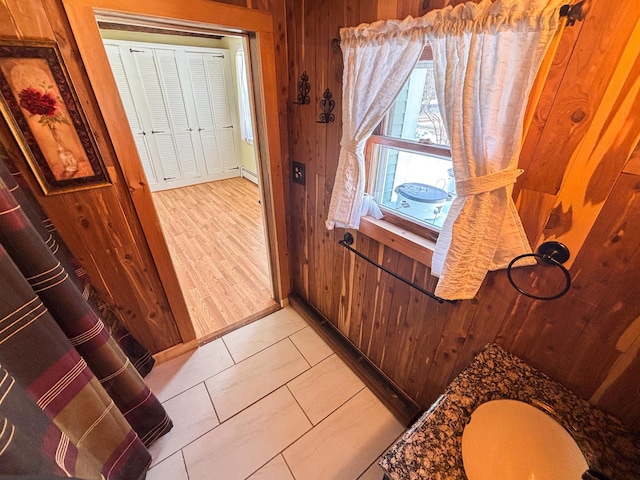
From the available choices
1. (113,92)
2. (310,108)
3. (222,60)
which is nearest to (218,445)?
(113,92)

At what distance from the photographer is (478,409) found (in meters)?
0.84

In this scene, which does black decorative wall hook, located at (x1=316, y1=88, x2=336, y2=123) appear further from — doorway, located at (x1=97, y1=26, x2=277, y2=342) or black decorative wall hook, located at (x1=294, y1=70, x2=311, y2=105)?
doorway, located at (x1=97, y1=26, x2=277, y2=342)

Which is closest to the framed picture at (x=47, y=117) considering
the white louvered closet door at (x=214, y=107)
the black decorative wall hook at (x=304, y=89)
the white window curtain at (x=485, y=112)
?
the black decorative wall hook at (x=304, y=89)

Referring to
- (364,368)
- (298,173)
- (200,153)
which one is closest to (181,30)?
(298,173)

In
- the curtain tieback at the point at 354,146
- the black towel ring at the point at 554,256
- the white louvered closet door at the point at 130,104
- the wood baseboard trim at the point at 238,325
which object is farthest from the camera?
Answer: the white louvered closet door at the point at 130,104

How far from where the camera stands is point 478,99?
Answer: 0.78m

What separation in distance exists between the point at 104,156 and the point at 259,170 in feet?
2.78

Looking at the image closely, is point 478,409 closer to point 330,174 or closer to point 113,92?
point 330,174

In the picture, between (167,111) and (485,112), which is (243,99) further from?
(485,112)

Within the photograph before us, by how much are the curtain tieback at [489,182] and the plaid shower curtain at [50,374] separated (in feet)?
3.95

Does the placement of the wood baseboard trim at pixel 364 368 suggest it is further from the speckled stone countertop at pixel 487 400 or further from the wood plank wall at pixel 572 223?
the speckled stone countertop at pixel 487 400

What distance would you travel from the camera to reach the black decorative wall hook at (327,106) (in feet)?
4.39

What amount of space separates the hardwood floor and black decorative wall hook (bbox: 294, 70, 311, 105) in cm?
164

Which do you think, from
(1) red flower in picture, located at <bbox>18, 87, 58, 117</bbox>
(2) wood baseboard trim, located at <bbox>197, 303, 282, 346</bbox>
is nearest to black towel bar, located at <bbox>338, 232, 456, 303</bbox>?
(2) wood baseboard trim, located at <bbox>197, 303, 282, 346</bbox>
